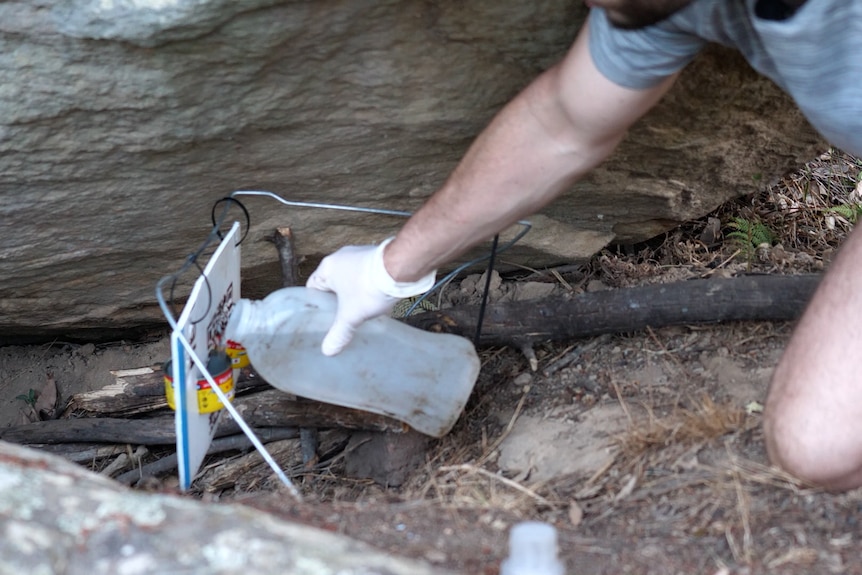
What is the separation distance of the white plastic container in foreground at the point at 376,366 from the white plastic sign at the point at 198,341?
0.18m

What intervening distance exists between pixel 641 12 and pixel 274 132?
915 mm

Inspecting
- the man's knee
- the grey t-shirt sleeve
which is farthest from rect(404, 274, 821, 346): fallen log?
the grey t-shirt sleeve

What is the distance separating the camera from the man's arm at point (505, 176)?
1.74 m

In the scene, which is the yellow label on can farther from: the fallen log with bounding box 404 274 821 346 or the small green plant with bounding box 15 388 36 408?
the small green plant with bounding box 15 388 36 408

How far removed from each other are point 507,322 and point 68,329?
146 cm

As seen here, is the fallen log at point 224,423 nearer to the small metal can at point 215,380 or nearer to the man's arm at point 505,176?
the man's arm at point 505,176

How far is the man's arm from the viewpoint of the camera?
174 cm

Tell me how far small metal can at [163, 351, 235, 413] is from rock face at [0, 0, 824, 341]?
545mm

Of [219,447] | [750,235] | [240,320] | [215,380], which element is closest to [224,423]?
[219,447]

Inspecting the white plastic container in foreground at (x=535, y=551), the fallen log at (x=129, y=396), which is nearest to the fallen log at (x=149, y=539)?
the white plastic container in foreground at (x=535, y=551)

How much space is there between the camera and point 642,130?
7.54 feet

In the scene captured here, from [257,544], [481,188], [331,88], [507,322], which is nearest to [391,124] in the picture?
[331,88]

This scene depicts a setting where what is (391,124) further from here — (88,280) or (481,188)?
(88,280)

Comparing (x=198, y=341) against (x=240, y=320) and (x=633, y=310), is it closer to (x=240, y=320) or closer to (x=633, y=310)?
(x=240, y=320)
